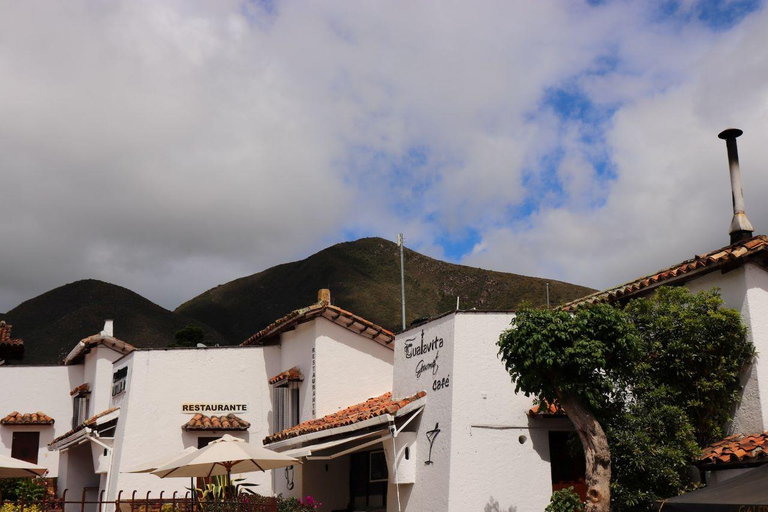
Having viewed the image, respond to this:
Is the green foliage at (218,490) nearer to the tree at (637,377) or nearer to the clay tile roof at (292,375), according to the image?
the clay tile roof at (292,375)

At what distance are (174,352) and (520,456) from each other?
1309cm

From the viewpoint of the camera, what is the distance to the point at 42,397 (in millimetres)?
31734

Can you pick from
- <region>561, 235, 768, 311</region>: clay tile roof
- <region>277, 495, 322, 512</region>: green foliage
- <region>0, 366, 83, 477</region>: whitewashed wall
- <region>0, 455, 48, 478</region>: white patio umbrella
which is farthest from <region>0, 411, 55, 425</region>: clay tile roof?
<region>561, 235, 768, 311</region>: clay tile roof

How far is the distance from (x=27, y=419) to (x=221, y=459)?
19.5 metres

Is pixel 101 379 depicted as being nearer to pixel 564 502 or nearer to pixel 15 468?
pixel 15 468

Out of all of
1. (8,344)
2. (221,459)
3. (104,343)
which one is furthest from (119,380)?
(221,459)

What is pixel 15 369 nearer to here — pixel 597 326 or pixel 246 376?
pixel 246 376

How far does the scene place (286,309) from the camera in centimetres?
10562

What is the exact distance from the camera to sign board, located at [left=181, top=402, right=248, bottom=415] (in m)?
24.4

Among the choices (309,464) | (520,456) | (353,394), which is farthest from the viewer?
(353,394)

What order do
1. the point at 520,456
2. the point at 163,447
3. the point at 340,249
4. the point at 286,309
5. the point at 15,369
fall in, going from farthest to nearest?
the point at 340,249
the point at 286,309
the point at 15,369
the point at 163,447
the point at 520,456

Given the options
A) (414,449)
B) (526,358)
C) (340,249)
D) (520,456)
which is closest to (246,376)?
(414,449)

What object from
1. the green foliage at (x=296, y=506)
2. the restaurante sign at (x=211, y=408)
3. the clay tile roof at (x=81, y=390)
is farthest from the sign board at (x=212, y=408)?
the clay tile roof at (x=81, y=390)

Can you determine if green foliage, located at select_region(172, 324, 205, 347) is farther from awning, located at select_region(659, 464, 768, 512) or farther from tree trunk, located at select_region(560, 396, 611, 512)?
awning, located at select_region(659, 464, 768, 512)
